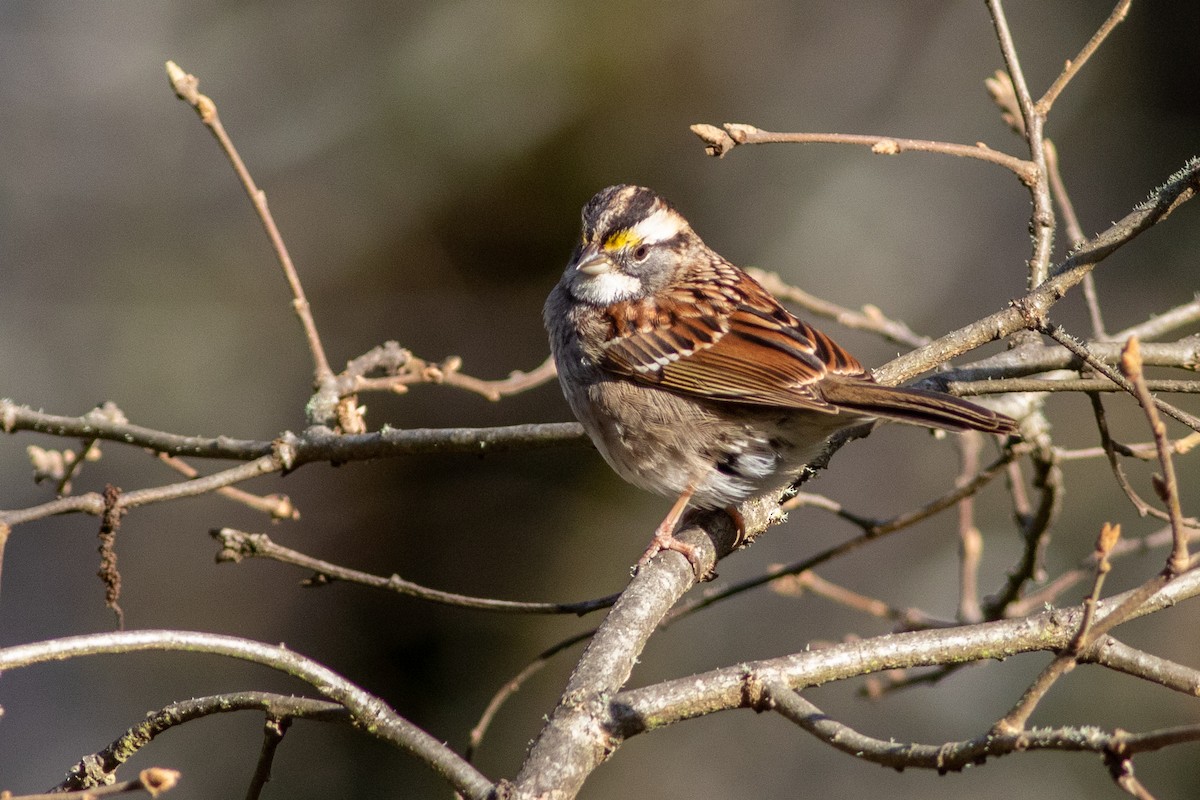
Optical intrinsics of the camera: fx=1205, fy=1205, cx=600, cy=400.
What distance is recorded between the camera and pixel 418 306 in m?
7.23

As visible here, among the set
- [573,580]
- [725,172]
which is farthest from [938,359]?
[725,172]

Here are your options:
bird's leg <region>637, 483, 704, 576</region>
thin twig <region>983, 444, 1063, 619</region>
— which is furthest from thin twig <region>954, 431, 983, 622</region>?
bird's leg <region>637, 483, 704, 576</region>

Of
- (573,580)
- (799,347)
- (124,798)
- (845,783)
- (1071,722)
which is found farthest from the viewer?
(573,580)

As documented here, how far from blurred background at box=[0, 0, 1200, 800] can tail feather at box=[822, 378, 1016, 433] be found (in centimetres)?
411

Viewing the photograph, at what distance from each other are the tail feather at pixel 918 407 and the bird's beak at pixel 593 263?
3.08 ft

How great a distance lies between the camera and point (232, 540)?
287cm

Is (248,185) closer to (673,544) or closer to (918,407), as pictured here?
(673,544)

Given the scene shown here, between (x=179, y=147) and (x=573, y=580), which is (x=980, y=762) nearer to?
(x=573, y=580)

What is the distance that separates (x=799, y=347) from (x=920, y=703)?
4.04 meters

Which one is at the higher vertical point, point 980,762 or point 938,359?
point 938,359

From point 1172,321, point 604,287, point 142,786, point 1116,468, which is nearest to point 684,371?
point 604,287

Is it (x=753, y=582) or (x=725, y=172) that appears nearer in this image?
(x=753, y=582)

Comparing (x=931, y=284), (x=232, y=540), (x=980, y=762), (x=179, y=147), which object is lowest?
(x=980, y=762)

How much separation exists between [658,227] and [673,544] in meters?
1.31
